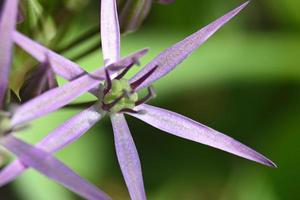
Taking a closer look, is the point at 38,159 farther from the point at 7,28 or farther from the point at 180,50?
the point at 180,50

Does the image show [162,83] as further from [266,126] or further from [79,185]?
[79,185]

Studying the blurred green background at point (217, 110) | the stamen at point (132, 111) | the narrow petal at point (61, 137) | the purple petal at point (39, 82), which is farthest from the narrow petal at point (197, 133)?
the blurred green background at point (217, 110)

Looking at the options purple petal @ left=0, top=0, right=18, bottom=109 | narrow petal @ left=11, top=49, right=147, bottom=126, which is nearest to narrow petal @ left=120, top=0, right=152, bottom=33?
narrow petal @ left=11, top=49, right=147, bottom=126

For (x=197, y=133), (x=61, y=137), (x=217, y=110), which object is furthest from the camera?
(x=217, y=110)

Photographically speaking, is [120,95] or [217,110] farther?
[217,110]

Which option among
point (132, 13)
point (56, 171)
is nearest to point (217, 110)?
point (132, 13)

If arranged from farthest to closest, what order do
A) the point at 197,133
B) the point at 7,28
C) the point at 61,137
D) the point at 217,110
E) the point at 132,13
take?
the point at 217,110
the point at 132,13
the point at 197,133
the point at 61,137
the point at 7,28

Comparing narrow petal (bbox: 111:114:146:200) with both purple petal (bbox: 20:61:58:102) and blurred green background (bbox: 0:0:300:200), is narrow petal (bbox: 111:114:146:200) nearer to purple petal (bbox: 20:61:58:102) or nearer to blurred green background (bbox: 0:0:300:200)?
purple petal (bbox: 20:61:58:102)

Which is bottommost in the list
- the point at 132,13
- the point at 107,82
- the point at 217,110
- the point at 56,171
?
the point at 56,171
